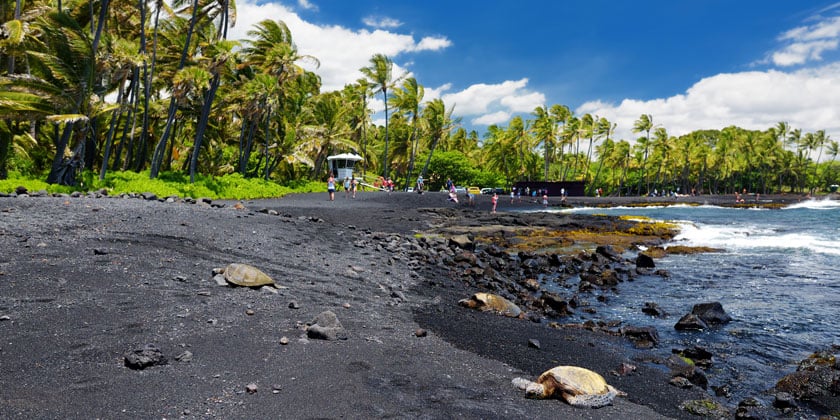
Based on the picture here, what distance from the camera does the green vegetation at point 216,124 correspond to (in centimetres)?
1898

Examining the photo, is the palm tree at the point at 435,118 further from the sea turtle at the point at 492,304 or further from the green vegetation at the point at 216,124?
the sea turtle at the point at 492,304

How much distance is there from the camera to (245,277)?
6949 millimetres

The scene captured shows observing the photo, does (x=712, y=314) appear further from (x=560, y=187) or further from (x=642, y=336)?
(x=560, y=187)

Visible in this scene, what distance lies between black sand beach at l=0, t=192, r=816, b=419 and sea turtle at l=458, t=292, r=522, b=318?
30 centimetres

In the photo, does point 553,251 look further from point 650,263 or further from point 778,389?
point 778,389

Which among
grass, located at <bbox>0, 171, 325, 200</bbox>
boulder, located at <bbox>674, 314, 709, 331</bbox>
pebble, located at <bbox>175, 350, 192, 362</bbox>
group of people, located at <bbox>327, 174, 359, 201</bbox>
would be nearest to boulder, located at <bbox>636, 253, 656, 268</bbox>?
boulder, located at <bbox>674, 314, 709, 331</bbox>

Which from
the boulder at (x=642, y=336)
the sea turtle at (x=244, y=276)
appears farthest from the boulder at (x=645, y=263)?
the sea turtle at (x=244, y=276)

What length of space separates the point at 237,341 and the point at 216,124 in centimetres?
3641

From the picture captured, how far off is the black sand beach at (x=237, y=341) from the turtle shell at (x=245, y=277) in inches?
7.1

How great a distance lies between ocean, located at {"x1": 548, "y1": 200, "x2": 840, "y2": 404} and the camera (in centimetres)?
677

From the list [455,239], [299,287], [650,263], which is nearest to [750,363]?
[299,287]

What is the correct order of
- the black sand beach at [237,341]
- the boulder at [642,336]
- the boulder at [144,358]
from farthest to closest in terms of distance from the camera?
the boulder at [642,336], the boulder at [144,358], the black sand beach at [237,341]

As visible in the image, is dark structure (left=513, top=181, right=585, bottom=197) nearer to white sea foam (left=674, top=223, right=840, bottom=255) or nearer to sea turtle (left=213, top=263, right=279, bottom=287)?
white sea foam (left=674, top=223, right=840, bottom=255)

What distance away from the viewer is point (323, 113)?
48.6 metres
